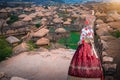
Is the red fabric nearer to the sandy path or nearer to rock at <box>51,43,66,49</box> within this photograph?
the sandy path

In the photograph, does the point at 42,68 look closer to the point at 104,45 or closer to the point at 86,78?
the point at 104,45

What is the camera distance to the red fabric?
5344 millimetres

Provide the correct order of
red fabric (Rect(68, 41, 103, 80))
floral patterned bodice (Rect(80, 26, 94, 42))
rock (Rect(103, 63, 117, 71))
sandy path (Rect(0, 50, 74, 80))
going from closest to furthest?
red fabric (Rect(68, 41, 103, 80))
floral patterned bodice (Rect(80, 26, 94, 42))
rock (Rect(103, 63, 117, 71))
sandy path (Rect(0, 50, 74, 80))

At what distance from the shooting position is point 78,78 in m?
5.37

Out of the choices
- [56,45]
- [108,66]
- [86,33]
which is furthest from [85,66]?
[56,45]

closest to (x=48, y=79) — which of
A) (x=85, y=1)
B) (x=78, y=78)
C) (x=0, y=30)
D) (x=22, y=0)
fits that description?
(x=78, y=78)

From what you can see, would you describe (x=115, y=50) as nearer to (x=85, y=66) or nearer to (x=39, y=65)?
(x=39, y=65)

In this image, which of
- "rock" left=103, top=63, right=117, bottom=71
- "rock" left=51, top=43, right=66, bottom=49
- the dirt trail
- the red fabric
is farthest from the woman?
"rock" left=51, top=43, right=66, bottom=49

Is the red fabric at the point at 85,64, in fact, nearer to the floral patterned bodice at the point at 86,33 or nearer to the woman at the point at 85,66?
the woman at the point at 85,66

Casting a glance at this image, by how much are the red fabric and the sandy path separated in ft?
24.5

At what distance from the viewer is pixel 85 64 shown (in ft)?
17.6

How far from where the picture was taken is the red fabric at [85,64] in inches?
210

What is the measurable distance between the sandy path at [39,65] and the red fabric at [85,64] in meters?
7.48

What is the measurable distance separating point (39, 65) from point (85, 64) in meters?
9.97
